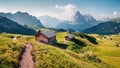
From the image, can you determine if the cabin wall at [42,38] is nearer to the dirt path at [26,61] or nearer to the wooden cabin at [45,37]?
the wooden cabin at [45,37]

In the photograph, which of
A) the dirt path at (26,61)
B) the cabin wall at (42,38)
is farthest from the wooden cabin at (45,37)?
the dirt path at (26,61)

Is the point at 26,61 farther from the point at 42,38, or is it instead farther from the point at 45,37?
the point at 42,38

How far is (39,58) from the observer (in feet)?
162

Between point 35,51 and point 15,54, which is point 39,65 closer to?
point 15,54

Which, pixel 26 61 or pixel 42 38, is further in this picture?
pixel 42 38

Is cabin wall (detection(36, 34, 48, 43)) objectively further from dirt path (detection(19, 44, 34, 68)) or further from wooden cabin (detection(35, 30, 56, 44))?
dirt path (detection(19, 44, 34, 68))

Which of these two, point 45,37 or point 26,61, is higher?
point 45,37

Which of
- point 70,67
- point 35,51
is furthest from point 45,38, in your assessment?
point 70,67

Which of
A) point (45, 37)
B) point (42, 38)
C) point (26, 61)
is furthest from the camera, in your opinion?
point (42, 38)

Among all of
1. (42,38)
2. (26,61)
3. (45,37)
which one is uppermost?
(45,37)

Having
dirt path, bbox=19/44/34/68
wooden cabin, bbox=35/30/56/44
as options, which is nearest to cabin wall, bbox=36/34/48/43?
wooden cabin, bbox=35/30/56/44

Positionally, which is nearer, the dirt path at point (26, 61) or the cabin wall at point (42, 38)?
the dirt path at point (26, 61)

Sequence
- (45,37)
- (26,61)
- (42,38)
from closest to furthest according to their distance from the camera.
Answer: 1. (26,61)
2. (45,37)
3. (42,38)

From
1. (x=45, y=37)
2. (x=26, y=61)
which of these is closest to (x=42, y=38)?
(x=45, y=37)
